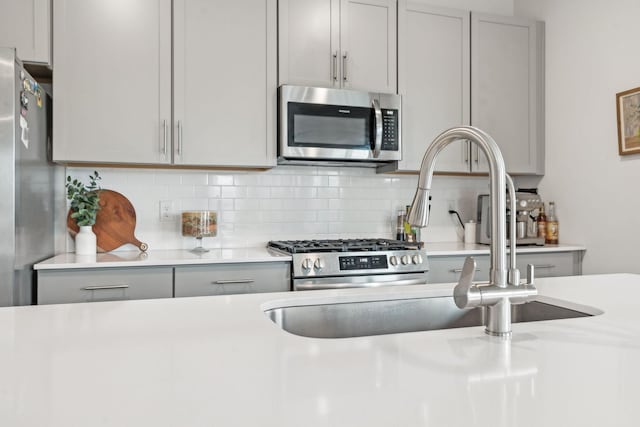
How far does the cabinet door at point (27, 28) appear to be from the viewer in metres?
2.46

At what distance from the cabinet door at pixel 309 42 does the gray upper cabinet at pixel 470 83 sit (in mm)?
457

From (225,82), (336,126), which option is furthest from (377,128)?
(225,82)

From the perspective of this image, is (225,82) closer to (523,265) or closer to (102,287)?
(102,287)

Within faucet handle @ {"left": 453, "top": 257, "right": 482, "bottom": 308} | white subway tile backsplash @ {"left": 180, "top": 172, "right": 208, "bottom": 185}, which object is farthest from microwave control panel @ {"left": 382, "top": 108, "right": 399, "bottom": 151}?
faucet handle @ {"left": 453, "top": 257, "right": 482, "bottom": 308}

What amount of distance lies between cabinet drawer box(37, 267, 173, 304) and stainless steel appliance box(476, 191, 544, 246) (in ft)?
6.77

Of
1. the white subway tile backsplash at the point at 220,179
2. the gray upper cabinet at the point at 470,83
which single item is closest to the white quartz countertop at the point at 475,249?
the gray upper cabinet at the point at 470,83

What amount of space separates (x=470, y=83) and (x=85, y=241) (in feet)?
8.58

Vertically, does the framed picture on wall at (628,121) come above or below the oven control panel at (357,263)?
above

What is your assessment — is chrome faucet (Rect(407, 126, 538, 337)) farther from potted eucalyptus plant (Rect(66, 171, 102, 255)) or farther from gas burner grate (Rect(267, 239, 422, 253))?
potted eucalyptus plant (Rect(66, 171, 102, 255))

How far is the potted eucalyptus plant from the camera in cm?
271

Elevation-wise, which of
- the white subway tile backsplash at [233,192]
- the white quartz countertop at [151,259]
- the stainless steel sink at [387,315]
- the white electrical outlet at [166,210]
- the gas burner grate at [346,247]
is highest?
the white subway tile backsplash at [233,192]

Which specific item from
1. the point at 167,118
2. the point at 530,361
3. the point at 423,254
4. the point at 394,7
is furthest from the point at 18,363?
the point at 394,7

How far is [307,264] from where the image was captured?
2.57 metres

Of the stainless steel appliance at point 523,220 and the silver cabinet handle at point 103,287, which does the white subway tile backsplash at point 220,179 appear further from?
the stainless steel appliance at point 523,220
